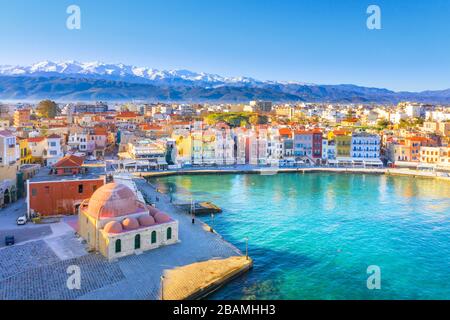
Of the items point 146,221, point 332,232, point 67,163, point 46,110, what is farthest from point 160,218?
point 46,110

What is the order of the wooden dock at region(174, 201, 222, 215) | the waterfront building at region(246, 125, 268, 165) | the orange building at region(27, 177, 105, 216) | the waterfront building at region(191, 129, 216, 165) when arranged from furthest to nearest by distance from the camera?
the waterfront building at region(246, 125, 268, 165)
the waterfront building at region(191, 129, 216, 165)
the wooden dock at region(174, 201, 222, 215)
the orange building at region(27, 177, 105, 216)

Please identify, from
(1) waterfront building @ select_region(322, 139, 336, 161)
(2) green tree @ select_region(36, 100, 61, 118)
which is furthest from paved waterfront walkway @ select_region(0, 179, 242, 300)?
(2) green tree @ select_region(36, 100, 61, 118)

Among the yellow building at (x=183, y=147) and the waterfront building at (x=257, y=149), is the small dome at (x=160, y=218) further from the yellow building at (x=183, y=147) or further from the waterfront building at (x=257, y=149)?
the waterfront building at (x=257, y=149)

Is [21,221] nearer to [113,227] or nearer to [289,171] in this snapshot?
[113,227]

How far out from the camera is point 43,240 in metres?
19.4

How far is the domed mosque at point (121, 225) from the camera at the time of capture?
56.9 feet

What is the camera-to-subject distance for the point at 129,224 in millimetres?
17703

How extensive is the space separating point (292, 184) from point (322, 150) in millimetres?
12428

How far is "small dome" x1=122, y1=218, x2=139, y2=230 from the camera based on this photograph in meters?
17.7

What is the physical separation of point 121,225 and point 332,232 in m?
11.5

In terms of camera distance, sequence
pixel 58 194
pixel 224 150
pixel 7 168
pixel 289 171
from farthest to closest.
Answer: pixel 224 150
pixel 289 171
pixel 7 168
pixel 58 194

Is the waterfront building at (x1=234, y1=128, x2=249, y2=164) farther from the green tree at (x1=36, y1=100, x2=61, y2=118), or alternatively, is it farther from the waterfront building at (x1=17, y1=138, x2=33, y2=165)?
the green tree at (x1=36, y1=100, x2=61, y2=118)

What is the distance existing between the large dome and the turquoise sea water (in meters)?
5.43
